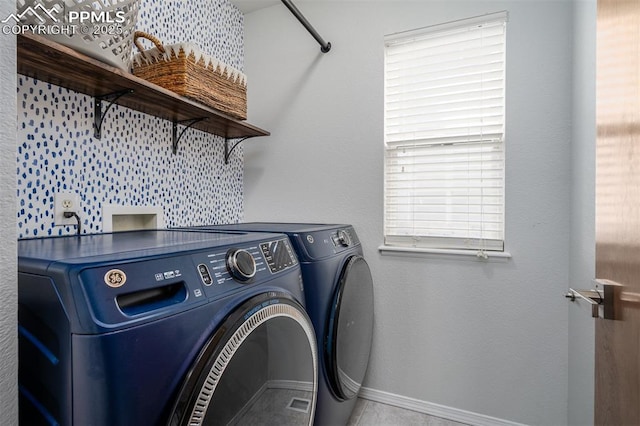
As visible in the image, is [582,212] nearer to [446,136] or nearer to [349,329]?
[446,136]

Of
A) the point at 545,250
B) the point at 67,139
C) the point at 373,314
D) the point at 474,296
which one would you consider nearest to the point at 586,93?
the point at 545,250

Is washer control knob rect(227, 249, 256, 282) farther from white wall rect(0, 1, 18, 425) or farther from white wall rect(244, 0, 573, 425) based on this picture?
white wall rect(244, 0, 573, 425)

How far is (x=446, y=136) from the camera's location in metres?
1.83

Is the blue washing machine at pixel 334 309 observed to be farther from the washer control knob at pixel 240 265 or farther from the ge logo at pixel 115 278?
the ge logo at pixel 115 278

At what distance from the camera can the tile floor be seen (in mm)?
1798

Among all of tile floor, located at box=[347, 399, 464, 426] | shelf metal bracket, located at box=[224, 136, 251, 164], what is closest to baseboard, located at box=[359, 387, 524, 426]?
tile floor, located at box=[347, 399, 464, 426]

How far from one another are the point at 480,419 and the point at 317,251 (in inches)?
53.0

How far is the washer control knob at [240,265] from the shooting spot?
2.94 ft

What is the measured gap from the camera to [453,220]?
6.00 ft

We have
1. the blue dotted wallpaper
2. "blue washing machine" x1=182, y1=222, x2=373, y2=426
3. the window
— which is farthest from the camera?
the window

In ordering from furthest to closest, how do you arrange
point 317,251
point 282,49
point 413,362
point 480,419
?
1. point 282,49
2. point 413,362
3. point 480,419
4. point 317,251

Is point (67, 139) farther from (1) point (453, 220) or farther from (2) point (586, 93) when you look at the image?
(2) point (586, 93)
